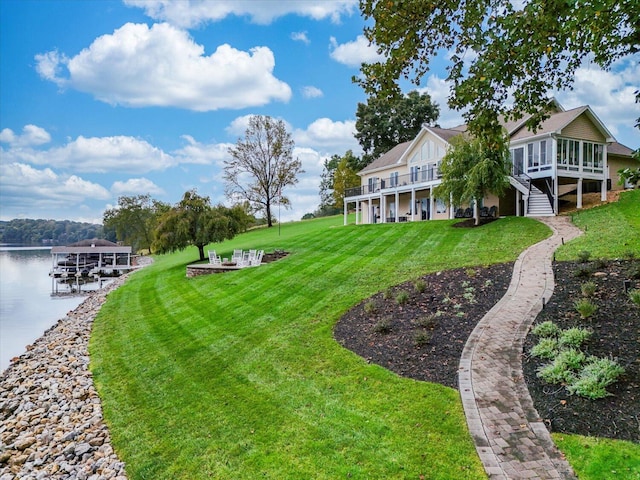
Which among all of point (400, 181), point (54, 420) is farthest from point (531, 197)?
point (54, 420)

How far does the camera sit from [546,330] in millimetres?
6344

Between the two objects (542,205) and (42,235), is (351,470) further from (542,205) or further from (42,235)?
(42,235)

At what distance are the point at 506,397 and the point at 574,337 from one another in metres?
1.90

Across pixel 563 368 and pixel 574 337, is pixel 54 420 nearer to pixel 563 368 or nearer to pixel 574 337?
pixel 563 368

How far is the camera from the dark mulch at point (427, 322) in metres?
6.20

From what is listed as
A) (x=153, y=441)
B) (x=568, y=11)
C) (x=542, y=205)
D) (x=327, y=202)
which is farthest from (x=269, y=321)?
(x=327, y=202)

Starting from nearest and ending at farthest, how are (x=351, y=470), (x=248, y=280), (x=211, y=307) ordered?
(x=351, y=470) < (x=211, y=307) < (x=248, y=280)

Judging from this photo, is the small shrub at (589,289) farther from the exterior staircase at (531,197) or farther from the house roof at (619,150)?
the house roof at (619,150)

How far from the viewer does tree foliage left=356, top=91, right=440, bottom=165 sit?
46.6m

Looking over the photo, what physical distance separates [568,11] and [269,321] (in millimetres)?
8567

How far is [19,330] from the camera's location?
51.0 ft

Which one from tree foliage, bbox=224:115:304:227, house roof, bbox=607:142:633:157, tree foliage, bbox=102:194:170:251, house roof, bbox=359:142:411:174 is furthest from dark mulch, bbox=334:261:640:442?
tree foliage, bbox=102:194:170:251

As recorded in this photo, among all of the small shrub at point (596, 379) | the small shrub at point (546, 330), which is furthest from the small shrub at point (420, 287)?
the small shrub at point (596, 379)

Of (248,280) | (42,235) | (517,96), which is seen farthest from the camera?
(42,235)
